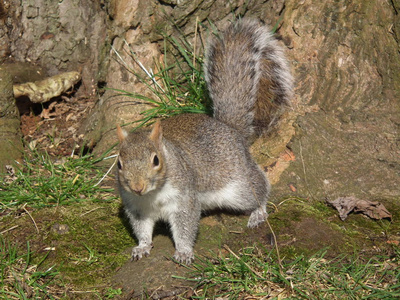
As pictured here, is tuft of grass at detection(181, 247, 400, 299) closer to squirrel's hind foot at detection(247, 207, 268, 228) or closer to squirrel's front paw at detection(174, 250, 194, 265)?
squirrel's front paw at detection(174, 250, 194, 265)

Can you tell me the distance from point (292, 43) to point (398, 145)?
1.04 m

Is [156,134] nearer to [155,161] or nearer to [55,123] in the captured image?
[155,161]

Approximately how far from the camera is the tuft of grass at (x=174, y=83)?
3634mm

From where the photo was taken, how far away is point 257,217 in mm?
2898

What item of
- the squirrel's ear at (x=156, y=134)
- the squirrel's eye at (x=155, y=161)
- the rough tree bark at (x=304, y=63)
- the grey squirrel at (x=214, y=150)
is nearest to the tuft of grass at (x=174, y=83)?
the rough tree bark at (x=304, y=63)

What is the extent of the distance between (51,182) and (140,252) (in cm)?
89

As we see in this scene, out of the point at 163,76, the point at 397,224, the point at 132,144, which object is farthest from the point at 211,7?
the point at 397,224

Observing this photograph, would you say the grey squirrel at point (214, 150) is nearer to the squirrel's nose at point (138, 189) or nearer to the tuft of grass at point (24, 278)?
the squirrel's nose at point (138, 189)

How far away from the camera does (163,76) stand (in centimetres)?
375

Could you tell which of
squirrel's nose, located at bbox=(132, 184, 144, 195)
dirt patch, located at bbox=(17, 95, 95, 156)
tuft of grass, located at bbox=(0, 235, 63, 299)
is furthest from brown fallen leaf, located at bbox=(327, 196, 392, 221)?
dirt patch, located at bbox=(17, 95, 95, 156)

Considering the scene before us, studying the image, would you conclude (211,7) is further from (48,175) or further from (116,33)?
(48,175)

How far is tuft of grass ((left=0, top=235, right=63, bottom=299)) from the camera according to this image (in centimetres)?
223

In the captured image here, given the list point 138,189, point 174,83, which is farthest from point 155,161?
point 174,83

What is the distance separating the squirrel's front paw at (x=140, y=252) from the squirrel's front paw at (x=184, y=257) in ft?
0.60
